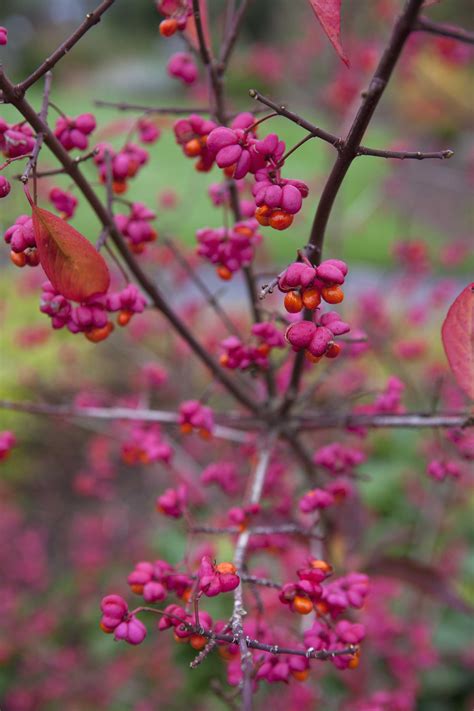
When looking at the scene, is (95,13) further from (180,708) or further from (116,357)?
(116,357)

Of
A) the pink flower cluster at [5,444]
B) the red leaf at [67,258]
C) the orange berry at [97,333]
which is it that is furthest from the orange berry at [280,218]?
the pink flower cluster at [5,444]

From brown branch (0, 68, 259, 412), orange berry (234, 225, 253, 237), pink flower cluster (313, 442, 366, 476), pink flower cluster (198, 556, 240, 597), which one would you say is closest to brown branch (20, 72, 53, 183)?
brown branch (0, 68, 259, 412)

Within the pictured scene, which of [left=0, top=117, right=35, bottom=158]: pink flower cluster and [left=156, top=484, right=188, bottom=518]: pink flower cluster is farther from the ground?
[left=0, top=117, right=35, bottom=158]: pink flower cluster

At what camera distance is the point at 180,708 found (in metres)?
2.39

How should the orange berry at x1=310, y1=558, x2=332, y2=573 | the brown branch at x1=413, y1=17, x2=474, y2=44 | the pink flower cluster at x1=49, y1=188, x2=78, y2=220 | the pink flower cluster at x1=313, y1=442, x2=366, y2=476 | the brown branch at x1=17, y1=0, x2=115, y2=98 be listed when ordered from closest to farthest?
the brown branch at x1=413, y1=17, x2=474, y2=44
the brown branch at x1=17, y1=0, x2=115, y2=98
the orange berry at x1=310, y1=558, x2=332, y2=573
the pink flower cluster at x1=49, y1=188, x2=78, y2=220
the pink flower cluster at x1=313, y1=442, x2=366, y2=476

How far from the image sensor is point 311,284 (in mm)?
776

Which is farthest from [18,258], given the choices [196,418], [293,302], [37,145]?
[196,418]

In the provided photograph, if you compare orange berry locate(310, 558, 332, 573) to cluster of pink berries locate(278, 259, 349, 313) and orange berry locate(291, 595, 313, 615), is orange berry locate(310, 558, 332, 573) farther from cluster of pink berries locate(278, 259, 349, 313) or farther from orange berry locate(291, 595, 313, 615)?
cluster of pink berries locate(278, 259, 349, 313)

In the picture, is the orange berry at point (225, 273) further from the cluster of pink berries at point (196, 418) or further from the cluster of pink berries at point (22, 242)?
the cluster of pink berries at point (22, 242)

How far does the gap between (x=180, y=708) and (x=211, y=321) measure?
2.40m

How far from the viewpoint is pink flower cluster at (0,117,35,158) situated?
34.9 inches

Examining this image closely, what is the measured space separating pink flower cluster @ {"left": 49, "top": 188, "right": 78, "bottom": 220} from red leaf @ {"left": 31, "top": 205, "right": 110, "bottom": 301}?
31 cm

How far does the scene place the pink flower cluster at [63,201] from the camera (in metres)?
1.10

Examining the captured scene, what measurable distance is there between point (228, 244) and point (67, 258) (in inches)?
15.9
